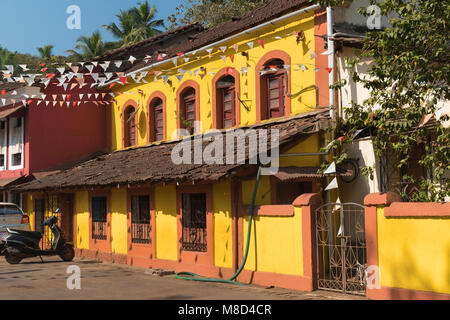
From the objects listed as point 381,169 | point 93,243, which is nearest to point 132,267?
point 93,243

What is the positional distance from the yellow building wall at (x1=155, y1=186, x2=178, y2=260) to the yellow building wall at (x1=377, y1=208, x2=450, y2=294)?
21.8ft

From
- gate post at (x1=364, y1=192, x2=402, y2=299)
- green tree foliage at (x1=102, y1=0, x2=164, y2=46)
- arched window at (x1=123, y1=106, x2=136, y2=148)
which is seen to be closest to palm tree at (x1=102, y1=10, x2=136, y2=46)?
green tree foliage at (x1=102, y1=0, x2=164, y2=46)

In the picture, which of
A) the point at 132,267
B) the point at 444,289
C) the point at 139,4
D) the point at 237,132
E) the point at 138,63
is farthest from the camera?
the point at 139,4

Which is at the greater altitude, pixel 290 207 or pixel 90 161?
pixel 90 161

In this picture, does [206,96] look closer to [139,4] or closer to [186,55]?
[186,55]

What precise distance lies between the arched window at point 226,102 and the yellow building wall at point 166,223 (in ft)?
8.66

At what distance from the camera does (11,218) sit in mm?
19750

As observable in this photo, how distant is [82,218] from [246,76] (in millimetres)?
7939

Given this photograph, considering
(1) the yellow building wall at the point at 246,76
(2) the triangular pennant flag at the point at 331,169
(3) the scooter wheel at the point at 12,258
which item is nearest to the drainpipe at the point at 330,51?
Result: (1) the yellow building wall at the point at 246,76

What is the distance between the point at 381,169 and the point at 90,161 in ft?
38.7

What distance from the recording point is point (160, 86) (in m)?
19.3

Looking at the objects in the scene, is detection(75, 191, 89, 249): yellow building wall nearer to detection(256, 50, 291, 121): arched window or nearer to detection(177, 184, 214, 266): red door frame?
detection(177, 184, 214, 266): red door frame

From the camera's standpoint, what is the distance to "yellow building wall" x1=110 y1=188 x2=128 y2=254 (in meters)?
17.5

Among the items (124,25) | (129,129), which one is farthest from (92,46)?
(129,129)
